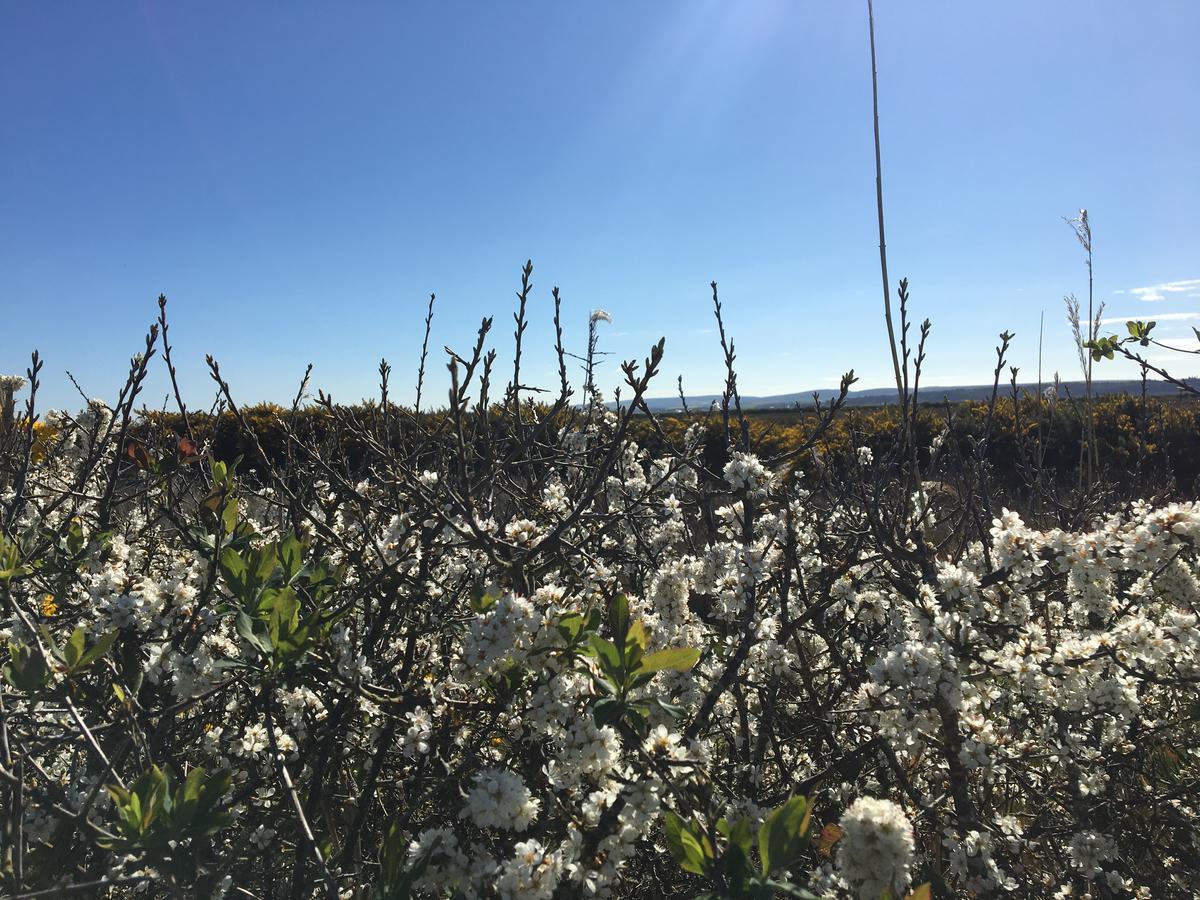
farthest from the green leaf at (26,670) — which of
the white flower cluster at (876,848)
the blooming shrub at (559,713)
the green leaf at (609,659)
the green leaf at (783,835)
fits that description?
the white flower cluster at (876,848)

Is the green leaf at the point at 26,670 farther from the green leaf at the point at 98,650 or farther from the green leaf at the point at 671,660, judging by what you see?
the green leaf at the point at 671,660

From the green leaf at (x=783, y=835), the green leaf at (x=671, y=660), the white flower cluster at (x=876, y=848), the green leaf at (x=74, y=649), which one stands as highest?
the green leaf at (x=74, y=649)

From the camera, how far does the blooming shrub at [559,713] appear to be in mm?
→ 1435

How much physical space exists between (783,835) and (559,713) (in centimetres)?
53

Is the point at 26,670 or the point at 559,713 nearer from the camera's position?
the point at 26,670

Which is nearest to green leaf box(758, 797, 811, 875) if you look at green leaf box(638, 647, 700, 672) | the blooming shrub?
the blooming shrub

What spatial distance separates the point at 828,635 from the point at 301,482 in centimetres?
244

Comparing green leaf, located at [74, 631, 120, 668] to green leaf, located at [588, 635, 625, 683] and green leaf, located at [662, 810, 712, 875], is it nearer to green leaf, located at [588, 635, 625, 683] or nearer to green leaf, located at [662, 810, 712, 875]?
green leaf, located at [588, 635, 625, 683]

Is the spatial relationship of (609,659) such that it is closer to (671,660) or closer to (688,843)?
(671,660)

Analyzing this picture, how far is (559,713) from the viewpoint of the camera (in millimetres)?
1530

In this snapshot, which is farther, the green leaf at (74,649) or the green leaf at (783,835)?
the green leaf at (74,649)

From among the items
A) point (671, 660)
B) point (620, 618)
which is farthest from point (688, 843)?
point (620, 618)

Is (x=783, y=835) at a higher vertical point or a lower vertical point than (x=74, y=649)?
lower

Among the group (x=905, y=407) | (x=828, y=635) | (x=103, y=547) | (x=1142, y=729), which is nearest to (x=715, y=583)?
(x=828, y=635)
